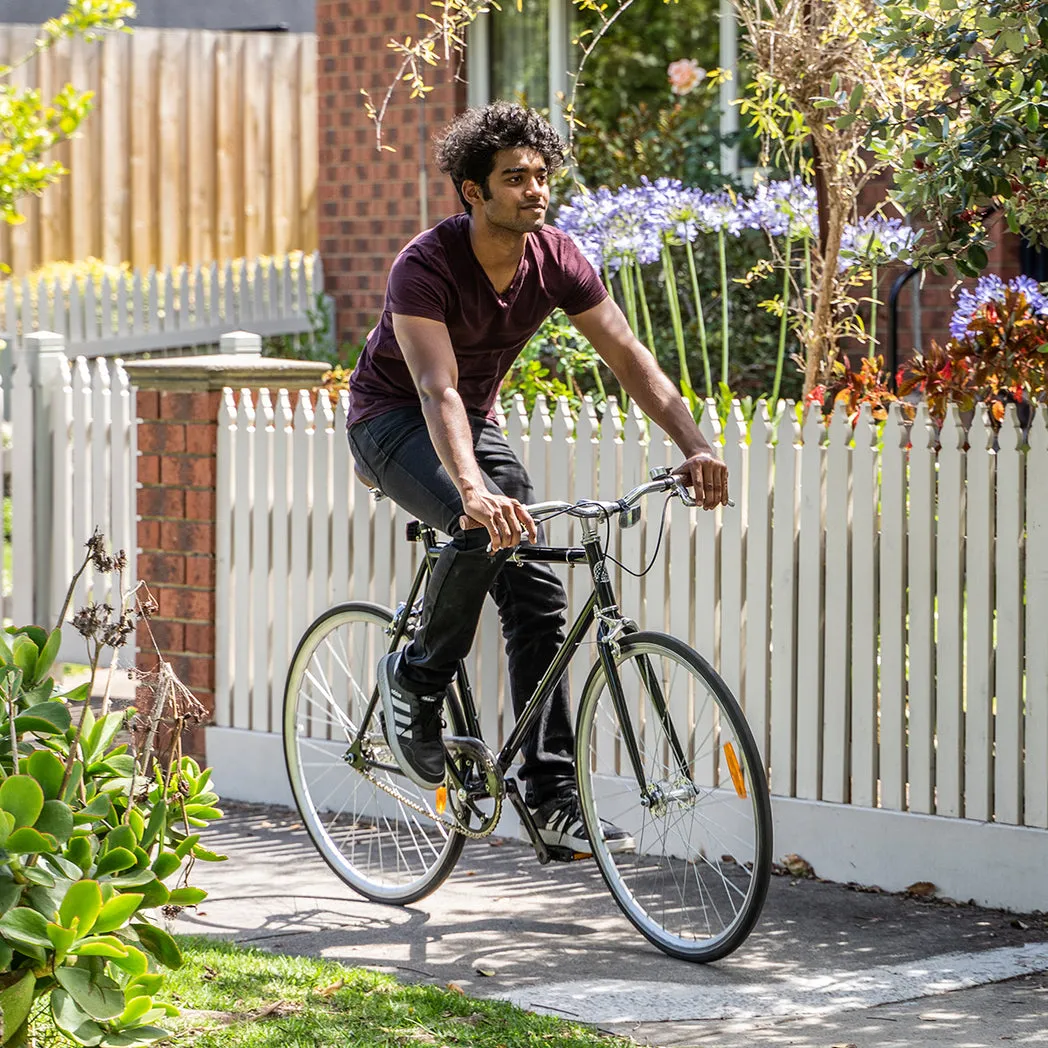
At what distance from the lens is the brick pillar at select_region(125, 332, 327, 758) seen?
21.6 feet

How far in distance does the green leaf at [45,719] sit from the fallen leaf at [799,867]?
2.45 m


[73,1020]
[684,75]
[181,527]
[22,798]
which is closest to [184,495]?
[181,527]

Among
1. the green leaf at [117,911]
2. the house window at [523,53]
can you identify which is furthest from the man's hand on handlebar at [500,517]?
the house window at [523,53]

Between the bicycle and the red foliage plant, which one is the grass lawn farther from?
the red foliage plant

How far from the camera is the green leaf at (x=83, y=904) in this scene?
3.15 m

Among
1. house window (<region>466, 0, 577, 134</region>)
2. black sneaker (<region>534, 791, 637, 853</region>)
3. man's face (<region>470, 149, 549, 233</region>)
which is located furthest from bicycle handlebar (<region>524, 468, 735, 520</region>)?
house window (<region>466, 0, 577, 134</region>)

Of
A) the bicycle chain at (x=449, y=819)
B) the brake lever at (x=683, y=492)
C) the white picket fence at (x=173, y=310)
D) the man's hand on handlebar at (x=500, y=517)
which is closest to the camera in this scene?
the man's hand on handlebar at (x=500, y=517)

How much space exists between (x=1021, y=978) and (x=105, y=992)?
223 cm

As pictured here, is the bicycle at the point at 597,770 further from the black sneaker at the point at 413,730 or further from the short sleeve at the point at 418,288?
the short sleeve at the point at 418,288

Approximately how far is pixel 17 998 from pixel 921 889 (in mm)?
2732

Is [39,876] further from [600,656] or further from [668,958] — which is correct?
[668,958]

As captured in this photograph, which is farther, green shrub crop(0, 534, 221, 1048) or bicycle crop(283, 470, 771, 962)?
bicycle crop(283, 470, 771, 962)

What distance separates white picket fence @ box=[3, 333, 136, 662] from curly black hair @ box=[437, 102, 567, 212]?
291 centimetres

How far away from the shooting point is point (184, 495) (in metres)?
6.65
